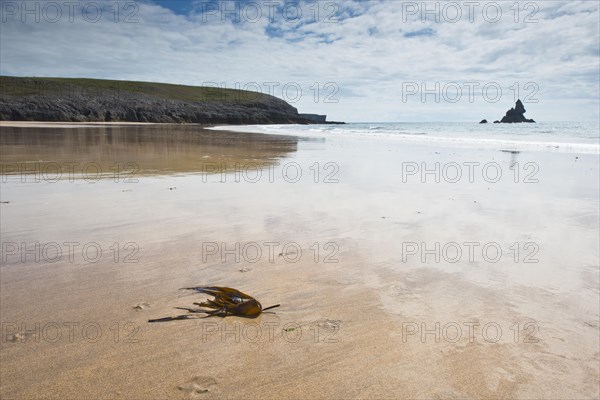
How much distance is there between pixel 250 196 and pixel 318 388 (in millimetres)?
4532

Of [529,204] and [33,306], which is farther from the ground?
[529,204]

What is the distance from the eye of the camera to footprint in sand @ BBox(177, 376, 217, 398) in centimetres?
188

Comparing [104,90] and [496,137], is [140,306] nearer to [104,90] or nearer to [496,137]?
[496,137]

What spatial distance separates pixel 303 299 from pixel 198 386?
108 centimetres

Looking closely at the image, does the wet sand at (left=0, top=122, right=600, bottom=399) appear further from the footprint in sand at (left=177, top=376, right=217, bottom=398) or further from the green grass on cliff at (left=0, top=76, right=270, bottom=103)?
the green grass on cliff at (left=0, top=76, right=270, bottom=103)

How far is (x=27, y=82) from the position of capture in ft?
240

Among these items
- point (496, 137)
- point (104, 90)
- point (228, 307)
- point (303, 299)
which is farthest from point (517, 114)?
point (228, 307)

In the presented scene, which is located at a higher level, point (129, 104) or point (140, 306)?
point (129, 104)

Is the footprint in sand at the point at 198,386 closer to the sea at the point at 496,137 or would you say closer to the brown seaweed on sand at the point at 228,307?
the brown seaweed on sand at the point at 228,307

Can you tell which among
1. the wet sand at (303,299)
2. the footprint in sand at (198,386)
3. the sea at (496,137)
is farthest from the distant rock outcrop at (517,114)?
the footprint in sand at (198,386)

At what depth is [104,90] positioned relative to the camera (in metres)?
78.9

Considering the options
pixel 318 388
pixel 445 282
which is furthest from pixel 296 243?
pixel 318 388

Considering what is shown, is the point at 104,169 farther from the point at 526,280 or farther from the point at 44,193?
the point at 526,280

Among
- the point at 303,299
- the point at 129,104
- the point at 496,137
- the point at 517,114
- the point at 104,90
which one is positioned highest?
the point at 104,90
